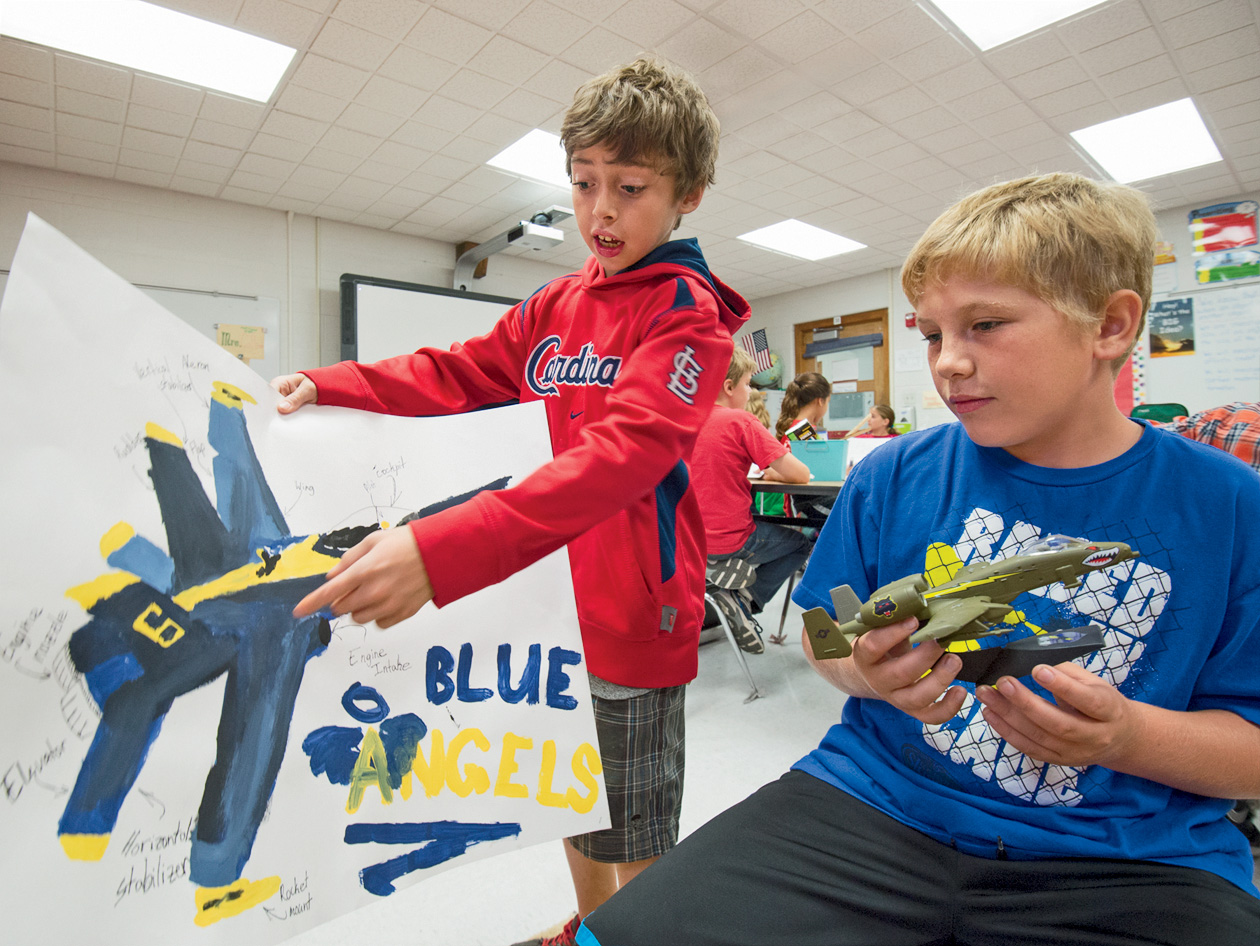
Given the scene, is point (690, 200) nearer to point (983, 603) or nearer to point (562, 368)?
point (562, 368)

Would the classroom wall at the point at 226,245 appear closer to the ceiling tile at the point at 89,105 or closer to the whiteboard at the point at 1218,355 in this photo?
the ceiling tile at the point at 89,105

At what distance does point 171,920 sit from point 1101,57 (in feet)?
14.3

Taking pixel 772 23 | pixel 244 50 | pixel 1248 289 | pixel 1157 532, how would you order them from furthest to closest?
pixel 1248 289, pixel 244 50, pixel 772 23, pixel 1157 532

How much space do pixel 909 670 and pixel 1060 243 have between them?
0.43 m

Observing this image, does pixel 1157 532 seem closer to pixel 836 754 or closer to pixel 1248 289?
pixel 836 754

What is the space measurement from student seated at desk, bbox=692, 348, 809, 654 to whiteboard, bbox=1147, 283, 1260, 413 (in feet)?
13.5

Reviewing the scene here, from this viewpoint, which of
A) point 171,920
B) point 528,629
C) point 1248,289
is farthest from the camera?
point 1248,289

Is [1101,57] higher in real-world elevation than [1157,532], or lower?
higher

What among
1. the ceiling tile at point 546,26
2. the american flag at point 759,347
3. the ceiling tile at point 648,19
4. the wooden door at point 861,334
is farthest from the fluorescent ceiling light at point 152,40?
the wooden door at point 861,334

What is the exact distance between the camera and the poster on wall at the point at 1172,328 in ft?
16.2

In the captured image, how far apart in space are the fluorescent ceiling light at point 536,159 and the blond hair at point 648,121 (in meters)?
3.47

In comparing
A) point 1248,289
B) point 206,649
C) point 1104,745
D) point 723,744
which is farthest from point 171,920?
point 1248,289

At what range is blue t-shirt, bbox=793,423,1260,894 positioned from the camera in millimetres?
576

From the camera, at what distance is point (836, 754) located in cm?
71
